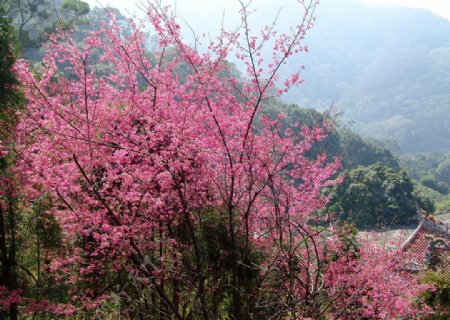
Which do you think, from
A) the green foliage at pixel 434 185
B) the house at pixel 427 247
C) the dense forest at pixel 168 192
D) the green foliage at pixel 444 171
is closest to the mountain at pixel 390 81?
the green foliage at pixel 444 171

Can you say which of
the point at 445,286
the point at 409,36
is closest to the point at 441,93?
the point at 409,36

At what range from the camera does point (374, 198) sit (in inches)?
1126

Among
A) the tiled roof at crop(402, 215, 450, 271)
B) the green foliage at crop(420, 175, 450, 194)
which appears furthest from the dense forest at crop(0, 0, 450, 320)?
the green foliage at crop(420, 175, 450, 194)

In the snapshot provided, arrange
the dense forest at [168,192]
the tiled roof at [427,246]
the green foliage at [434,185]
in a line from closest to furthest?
1. the dense forest at [168,192]
2. the tiled roof at [427,246]
3. the green foliage at [434,185]

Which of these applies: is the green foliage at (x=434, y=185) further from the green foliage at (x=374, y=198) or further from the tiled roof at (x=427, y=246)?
the tiled roof at (x=427, y=246)

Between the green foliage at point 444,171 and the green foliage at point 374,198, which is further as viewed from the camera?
the green foliage at point 444,171

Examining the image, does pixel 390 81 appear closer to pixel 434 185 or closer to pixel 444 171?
pixel 444 171

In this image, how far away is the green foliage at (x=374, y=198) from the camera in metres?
28.2

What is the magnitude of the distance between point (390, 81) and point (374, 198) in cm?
14236

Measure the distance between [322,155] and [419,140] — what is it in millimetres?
123184

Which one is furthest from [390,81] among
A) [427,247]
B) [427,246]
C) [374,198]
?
[427,247]

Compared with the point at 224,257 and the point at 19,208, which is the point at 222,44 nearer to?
the point at 224,257

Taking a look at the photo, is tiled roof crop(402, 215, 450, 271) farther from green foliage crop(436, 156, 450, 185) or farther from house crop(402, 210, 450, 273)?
green foliage crop(436, 156, 450, 185)

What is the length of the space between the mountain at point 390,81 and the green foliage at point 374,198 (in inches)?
3712
